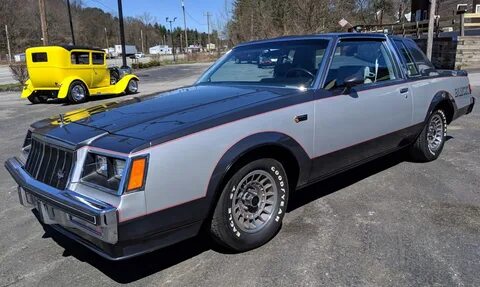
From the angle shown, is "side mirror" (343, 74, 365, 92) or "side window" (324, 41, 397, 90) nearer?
"side mirror" (343, 74, 365, 92)

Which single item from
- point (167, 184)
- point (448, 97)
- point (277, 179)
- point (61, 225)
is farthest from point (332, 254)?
point (448, 97)

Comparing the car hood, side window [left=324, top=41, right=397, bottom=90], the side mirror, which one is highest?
side window [left=324, top=41, right=397, bottom=90]

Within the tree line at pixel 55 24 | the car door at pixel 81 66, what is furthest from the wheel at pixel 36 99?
the tree line at pixel 55 24

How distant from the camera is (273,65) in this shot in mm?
4477

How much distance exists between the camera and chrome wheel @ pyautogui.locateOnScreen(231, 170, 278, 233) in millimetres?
3438

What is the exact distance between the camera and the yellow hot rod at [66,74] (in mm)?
15234

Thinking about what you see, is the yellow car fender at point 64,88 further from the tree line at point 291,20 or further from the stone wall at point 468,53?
the stone wall at point 468,53

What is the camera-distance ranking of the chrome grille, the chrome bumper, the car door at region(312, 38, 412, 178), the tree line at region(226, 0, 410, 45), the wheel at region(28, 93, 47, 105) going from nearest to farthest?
the chrome bumper
the chrome grille
the car door at region(312, 38, 412, 178)
the wheel at region(28, 93, 47, 105)
the tree line at region(226, 0, 410, 45)

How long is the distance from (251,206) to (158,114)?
102 cm

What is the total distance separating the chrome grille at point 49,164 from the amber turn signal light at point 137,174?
1.83 ft

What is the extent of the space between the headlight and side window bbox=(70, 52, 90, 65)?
13.9 metres

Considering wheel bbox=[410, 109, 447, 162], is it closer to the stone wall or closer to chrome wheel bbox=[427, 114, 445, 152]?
chrome wheel bbox=[427, 114, 445, 152]

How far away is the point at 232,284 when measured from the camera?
10.1 feet

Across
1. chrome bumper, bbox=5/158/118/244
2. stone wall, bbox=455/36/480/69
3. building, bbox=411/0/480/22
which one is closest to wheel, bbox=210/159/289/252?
chrome bumper, bbox=5/158/118/244
